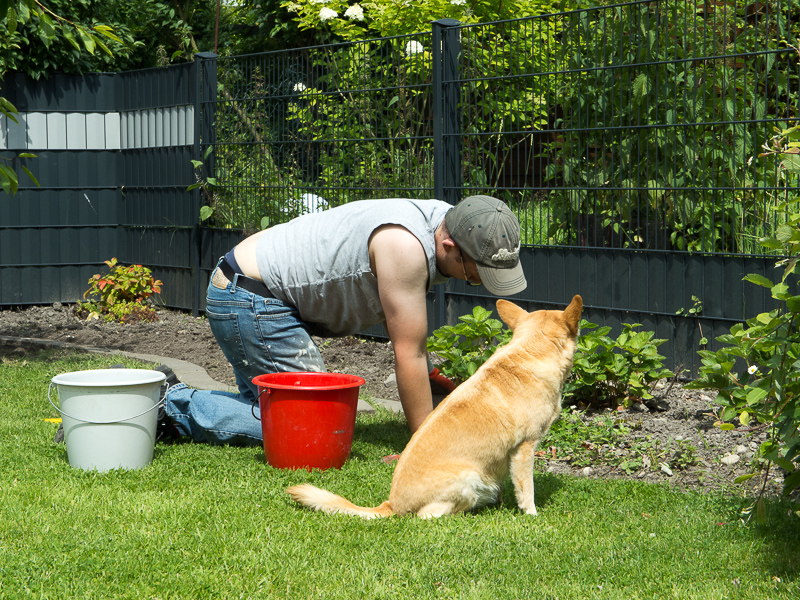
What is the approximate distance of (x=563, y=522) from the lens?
3.59 m

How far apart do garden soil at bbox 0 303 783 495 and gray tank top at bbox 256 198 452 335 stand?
53.3 inches

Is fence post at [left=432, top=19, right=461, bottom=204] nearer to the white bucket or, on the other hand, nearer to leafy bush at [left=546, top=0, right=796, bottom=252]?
leafy bush at [left=546, top=0, right=796, bottom=252]

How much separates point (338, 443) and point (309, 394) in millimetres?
348

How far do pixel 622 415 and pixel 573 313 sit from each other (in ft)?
6.27

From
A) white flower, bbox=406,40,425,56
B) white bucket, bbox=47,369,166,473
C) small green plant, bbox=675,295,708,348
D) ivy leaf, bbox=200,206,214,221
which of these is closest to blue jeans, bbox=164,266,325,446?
white bucket, bbox=47,369,166,473

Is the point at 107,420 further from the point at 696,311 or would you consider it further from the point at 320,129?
the point at 320,129

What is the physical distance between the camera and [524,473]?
11.9 ft

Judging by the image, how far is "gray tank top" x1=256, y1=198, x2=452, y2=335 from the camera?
13.6ft

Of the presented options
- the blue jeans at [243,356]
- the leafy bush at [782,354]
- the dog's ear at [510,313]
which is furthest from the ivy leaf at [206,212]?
the leafy bush at [782,354]

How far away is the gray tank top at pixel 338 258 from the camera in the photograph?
4.15m

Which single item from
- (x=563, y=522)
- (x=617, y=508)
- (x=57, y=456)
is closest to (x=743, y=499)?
(x=617, y=508)

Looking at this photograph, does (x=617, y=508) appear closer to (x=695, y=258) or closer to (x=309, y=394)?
(x=309, y=394)

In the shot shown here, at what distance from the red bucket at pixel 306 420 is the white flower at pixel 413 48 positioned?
4.07 meters

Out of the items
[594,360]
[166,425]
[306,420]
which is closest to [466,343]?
[594,360]
